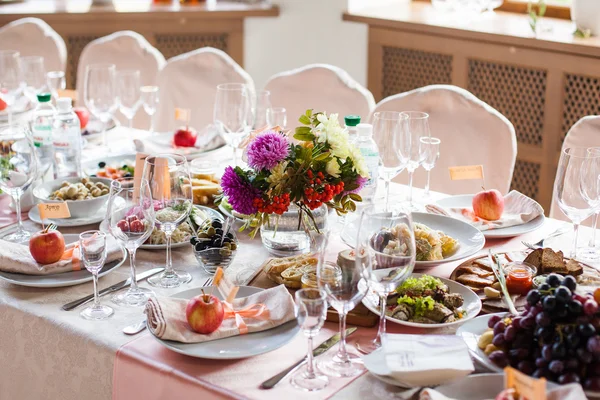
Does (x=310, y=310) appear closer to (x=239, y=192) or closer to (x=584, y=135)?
(x=239, y=192)

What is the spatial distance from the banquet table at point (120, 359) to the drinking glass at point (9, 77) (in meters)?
1.29

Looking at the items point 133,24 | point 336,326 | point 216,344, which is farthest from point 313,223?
point 133,24

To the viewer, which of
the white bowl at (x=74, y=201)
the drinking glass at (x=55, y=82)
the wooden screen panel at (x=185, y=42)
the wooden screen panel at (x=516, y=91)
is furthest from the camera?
the wooden screen panel at (x=185, y=42)

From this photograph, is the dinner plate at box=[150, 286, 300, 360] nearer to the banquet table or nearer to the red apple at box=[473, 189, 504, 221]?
the banquet table

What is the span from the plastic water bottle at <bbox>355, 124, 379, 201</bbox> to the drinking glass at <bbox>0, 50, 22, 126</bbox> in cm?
140

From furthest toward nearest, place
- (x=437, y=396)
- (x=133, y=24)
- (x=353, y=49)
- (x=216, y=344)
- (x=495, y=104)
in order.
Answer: (x=133, y=24), (x=353, y=49), (x=495, y=104), (x=216, y=344), (x=437, y=396)

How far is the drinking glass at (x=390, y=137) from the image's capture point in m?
1.86

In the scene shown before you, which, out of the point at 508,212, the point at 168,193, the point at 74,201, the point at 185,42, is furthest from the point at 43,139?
the point at 185,42

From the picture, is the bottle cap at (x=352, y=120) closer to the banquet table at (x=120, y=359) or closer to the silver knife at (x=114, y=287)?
the banquet table at (x=120, y=359)

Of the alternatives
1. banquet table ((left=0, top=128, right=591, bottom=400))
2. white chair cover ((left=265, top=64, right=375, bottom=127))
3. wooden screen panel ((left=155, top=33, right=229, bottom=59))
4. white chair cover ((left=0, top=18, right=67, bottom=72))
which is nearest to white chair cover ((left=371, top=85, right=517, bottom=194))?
white chair cover ((left=265, top=64, right=375, bottom=127))

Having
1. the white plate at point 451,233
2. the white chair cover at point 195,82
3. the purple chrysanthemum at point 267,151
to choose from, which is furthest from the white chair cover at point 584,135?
the white chair cover at point 195,82

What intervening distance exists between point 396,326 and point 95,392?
0.53m

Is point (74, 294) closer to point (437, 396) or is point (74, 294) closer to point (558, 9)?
point (437, 396)

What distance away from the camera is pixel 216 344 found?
1.35 meters
